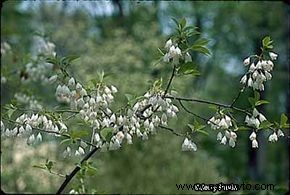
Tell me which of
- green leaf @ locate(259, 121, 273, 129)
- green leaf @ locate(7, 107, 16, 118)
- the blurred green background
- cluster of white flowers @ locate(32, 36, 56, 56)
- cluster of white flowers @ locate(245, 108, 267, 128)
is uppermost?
cluster of white flowers @ locate(32, 36, 56, 56)

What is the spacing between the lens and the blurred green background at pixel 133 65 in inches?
229

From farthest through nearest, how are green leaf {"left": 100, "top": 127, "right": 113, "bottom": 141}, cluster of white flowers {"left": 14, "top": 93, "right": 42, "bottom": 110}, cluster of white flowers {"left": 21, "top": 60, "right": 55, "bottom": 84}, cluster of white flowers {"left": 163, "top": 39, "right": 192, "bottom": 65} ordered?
cluster of white flowers {"left": 21, "top": 60, "right": 55, "bottom": 84} < cluster of white flowers {"left": 14, "top": 93, "right": 42, "bottom": 110} < green leaf {"left": 100, "top": 127, "right": 113, "bottom": 141} < cluster of white flowers {"left": 163, "top": 39, "right": 192, "bottom": 65}

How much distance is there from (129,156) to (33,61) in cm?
218

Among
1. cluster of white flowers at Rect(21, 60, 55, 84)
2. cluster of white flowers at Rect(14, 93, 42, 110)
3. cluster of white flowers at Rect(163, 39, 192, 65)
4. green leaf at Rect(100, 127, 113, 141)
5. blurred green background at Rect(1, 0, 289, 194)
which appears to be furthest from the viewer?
blurred green background at Rect(1, 0, 289, 194)

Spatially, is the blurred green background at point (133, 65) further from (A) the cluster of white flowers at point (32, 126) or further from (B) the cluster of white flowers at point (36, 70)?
(A) the cluster of white flowers at point (32, 126)

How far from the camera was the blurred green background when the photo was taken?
580 centimetres

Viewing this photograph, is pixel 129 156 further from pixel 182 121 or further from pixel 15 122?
pixel 15 122

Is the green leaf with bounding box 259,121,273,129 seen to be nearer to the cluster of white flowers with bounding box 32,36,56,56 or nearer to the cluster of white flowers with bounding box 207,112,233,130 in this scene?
the cluster of white flowers with bounding box 207,112,233,130

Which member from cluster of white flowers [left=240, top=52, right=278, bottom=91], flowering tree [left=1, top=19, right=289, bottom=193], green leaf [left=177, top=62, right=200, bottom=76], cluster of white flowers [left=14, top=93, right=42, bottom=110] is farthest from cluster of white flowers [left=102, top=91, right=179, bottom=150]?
cluster of white flowers [left=14, top=93, right=42, bottom=110]

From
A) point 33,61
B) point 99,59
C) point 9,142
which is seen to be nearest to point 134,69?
point 99,59

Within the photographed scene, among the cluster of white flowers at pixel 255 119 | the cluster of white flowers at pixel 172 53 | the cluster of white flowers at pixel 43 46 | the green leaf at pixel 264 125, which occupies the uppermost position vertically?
the cluster of white flowers at pixel 172 53

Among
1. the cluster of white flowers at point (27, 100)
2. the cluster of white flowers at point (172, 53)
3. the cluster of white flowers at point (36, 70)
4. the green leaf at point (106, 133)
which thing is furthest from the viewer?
the cluster of white flowers at point (36, 70)

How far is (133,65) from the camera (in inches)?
267

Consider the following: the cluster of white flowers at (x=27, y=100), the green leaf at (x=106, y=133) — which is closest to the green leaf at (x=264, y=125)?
the green leaf at (x=106, y=133)
